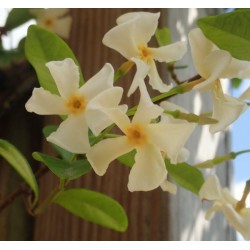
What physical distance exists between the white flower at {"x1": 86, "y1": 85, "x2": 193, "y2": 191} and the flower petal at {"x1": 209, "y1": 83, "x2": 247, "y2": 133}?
0.09ft

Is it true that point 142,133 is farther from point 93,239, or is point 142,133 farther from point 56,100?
point 93,239

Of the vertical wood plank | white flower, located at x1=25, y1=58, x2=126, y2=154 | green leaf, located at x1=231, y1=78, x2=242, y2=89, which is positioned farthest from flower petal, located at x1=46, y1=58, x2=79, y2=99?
green leaf, located at x1=231, y1=78, x2=242, y2=89

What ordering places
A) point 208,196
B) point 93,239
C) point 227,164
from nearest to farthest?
1. point 208,196
2. point 93,239
3. point 227,164

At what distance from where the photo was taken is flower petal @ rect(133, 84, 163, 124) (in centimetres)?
36

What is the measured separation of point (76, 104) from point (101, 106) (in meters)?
0.05

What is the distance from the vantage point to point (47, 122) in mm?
910

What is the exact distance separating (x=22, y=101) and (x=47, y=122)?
0.07 metres

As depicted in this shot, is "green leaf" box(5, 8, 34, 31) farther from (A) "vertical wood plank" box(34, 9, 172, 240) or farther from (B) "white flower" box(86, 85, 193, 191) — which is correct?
(B) "white flower" box(86, 85, 193, 191)

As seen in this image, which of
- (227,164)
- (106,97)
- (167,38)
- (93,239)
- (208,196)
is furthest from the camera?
(227,164)

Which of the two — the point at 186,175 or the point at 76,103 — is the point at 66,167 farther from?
the point at 186,175

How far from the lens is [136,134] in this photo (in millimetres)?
389

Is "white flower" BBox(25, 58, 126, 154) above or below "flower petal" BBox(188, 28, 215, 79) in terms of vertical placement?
below

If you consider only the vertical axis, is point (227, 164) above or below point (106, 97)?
above

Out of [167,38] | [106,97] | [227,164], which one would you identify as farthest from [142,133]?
[227,164]
